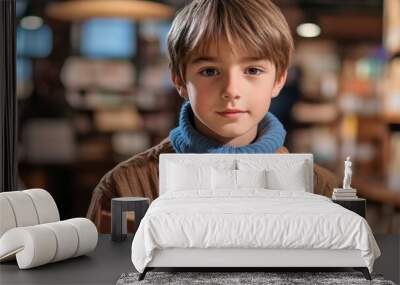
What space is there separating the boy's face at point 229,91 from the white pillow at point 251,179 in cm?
65

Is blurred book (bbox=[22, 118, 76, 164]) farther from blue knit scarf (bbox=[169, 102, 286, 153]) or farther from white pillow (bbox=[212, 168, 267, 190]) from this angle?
white pillow (bbox=[212, 168, 267, 190])

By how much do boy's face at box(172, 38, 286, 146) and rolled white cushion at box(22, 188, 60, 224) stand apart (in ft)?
5.37

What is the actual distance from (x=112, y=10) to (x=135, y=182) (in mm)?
1619

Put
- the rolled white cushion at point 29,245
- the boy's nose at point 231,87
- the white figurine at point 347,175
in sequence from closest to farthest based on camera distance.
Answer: the rolled white cushion at point 29,245, the white figurine at point 347,175, the boy's nose at point 231,87

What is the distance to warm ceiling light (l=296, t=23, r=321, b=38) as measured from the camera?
657 centimetres

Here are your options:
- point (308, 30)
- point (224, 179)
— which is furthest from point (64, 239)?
point (308, 30)

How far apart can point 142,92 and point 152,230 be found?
2.43m

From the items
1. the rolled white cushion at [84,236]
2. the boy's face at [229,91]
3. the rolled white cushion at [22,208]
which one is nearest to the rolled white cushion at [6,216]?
the rolled white cushion at [22,208]

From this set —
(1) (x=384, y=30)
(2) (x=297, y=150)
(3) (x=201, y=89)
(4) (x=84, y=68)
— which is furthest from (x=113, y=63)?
(1) (x=384, y=30)

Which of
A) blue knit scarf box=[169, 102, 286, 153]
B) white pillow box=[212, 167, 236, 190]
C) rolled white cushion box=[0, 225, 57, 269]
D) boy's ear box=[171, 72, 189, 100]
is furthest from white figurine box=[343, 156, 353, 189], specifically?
rolled white cushion box=[0, 225, 57, 269]

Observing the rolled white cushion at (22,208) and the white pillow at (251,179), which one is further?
the white pillow at (251,179)

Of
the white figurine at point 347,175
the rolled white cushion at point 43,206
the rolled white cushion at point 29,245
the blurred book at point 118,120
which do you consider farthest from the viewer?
the blurred book at point 118,120

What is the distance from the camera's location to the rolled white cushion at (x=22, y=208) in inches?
204

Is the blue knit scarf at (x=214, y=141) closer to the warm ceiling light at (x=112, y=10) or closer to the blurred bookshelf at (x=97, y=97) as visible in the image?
the blurred bookshelf at (x=97, y=97)
